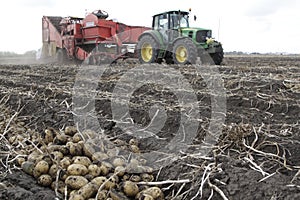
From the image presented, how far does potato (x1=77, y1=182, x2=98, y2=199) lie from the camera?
2.48 metres

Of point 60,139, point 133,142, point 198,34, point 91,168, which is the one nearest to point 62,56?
point 198,34

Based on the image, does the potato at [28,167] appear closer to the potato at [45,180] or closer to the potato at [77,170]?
the potato at [45,180]

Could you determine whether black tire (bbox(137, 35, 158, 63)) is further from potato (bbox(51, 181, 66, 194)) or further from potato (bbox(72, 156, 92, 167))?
potato (bbox(51, 181, 66, 194))

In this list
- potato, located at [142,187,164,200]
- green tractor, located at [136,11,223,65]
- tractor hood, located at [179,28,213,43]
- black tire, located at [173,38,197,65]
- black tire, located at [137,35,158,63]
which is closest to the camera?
potato, located at [142,187,164,200]

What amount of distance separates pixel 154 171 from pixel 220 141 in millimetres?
775

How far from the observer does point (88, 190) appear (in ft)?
8.22

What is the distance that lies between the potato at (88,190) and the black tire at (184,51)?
29.4 ft

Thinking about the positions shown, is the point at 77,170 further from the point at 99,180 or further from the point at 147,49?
the point at 147,49

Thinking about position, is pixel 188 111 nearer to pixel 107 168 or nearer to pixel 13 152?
pixel 107 168

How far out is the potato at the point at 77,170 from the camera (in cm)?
274

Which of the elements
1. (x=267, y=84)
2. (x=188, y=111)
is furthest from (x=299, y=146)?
(x=267, y=84)

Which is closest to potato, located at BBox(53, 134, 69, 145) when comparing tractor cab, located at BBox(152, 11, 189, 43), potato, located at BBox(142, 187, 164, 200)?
potato, located at BBox(142, 187, 164, 200)

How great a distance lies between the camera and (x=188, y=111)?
4.52m

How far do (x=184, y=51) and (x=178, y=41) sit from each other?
1.28ft
